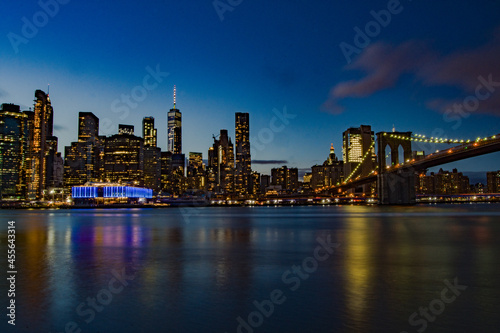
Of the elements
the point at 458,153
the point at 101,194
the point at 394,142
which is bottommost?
the point at 101,194

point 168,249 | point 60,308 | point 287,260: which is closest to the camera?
point 60,308

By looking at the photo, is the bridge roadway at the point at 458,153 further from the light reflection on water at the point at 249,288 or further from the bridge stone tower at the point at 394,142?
the light reflection on water at the point at 249,288

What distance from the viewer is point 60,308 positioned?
10344 millimetres

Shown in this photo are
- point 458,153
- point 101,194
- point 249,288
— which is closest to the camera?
point 249,288

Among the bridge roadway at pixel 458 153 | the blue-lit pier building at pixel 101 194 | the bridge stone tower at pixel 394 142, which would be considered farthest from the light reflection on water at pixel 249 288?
the blue-lit pier building at pixel 101 194

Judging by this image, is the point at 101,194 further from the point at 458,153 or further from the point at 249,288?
the point at 249,288

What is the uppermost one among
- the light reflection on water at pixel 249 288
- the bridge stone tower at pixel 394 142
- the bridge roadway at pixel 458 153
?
the bridge stone tower at pixel 394 142

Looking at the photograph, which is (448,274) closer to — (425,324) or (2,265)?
(425,324)

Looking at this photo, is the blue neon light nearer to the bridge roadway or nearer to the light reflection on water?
the bridge roadway

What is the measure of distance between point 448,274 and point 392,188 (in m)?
98.7

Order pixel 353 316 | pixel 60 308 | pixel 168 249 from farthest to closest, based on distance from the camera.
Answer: pixel 168 249, pixel 60 308, pixel 353 316

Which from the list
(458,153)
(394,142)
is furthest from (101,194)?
(458,153)

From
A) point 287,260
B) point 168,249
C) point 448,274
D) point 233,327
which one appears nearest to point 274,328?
point 233,327

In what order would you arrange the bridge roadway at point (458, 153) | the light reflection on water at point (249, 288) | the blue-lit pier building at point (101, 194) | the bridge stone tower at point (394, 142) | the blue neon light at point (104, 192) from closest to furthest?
the light reflection on water at point (249, 288) < the bridge roadway at point (458, 153) < the bridge stone tower at point (394, 142) < the blue neon light at point (104, 192) < the blue-lit pier building at point (101, 194)
